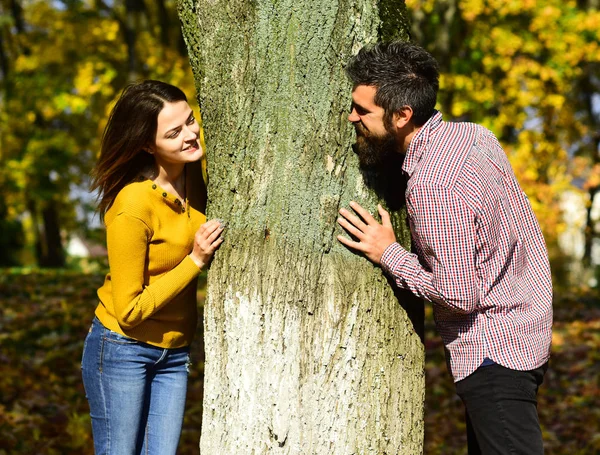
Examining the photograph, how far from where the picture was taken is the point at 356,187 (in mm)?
2424

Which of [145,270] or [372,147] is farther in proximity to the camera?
[145,270]

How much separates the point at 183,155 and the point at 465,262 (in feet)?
3.80

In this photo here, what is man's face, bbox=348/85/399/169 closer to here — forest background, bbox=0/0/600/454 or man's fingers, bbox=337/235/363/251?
man's fingers, bbox=337/235/363/251

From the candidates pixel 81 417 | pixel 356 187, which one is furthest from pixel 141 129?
pixel 81 417

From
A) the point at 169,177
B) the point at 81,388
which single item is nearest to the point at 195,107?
the point at 81,388

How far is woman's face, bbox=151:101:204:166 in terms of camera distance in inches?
104

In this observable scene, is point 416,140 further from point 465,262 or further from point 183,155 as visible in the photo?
point 183,155

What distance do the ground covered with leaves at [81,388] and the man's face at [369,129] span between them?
10.6 ft

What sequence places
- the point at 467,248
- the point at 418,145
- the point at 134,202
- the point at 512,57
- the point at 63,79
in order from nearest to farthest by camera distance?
the point at 467,248
the point at 418,145
the point at 134,202
the point at 512,57
the point at 63,79

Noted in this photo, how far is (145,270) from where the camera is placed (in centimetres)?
264

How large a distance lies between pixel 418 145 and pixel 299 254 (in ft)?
1.84

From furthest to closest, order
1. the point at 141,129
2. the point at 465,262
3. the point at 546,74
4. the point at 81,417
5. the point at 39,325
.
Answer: the point at 546,74 → the point at 39,325 → the point at 81,417 → the point at 141,129 → the point at 465,262

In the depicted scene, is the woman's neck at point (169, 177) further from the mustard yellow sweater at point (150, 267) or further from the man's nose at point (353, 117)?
the man's nose at point (353, 117)

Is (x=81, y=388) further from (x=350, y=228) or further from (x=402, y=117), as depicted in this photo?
(x=402, y=117)
